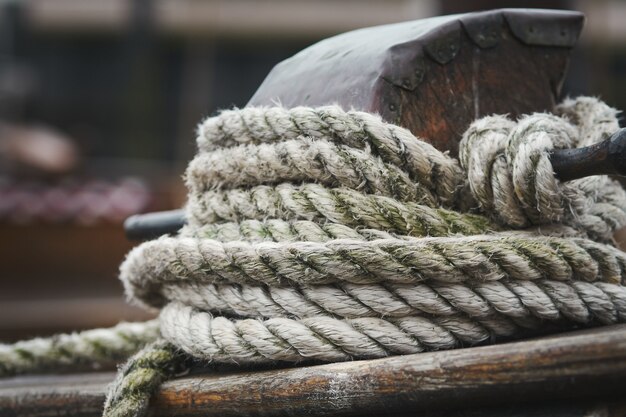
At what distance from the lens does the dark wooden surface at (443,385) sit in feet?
2.47

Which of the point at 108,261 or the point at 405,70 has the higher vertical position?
the point at 405,70

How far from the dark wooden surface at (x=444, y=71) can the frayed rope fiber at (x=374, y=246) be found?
0.06 metres

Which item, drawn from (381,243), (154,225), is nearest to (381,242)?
(381,243)

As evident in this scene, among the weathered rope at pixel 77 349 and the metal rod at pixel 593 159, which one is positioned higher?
the metal rod at pixel 593 159

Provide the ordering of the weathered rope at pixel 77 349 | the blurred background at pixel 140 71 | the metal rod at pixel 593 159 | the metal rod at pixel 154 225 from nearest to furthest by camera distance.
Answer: the metal rod at pixel 593 159 < the metal rod at pixel 154 225 < the weathered rope at pixel 77 349 < the blurred background at pixel 140 71

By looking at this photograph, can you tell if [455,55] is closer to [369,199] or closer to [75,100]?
[369,199]

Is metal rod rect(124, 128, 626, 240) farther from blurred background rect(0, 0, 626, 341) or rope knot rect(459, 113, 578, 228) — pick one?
blurred background rect(0, 0, 626, 341)

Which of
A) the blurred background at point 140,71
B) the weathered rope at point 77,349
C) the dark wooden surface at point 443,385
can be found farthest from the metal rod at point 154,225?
the blurred background at point 140,71

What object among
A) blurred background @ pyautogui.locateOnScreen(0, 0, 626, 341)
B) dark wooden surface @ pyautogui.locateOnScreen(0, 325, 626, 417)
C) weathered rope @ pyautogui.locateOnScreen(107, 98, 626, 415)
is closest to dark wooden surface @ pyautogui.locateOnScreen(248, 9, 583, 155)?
weathered rope @ pyautogui.locateOnScreen(107, 98, 626, 415)

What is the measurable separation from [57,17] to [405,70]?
23.9ft

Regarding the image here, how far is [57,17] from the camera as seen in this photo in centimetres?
783

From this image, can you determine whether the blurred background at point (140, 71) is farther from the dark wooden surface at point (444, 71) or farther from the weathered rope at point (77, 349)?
the dark wooden surface at point (444, 71)

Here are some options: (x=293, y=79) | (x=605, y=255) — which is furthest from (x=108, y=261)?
(x=605, y=255)

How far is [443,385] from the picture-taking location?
2.67 feet
